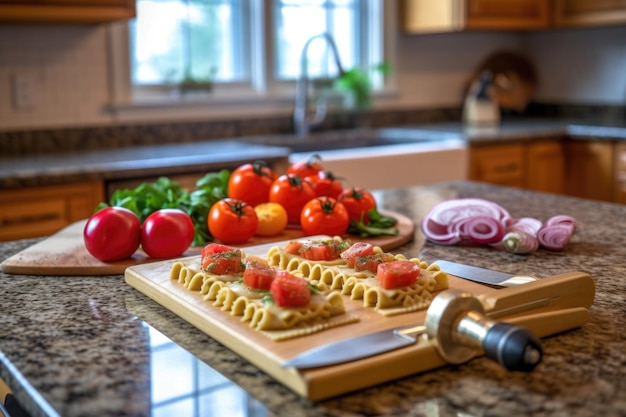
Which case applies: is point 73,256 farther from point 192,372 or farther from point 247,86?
point 247,86

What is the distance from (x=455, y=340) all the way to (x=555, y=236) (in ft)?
2.16

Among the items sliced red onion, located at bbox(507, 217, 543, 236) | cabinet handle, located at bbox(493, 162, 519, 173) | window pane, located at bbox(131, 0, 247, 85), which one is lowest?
cabinet handle, located at bbox(493, 162, 519, 173)

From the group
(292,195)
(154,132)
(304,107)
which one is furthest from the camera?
(304,107)

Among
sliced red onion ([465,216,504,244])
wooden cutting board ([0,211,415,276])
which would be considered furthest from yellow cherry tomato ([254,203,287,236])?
sliced red onion ([465,216,504,244])

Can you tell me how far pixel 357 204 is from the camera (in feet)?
5.27

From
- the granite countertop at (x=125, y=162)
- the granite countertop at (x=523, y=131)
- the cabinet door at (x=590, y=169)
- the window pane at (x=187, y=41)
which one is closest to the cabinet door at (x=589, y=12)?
the granite countertop at (x=523, y=131)

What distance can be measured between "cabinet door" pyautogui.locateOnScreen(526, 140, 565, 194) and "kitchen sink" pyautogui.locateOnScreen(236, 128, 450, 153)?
0.46 metres

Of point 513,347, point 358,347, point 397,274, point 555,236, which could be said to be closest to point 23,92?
point 555,236

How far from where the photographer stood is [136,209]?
1558 millimetres

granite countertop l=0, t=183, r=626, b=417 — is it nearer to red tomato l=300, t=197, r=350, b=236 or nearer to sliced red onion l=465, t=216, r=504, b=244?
sliced red onion l=465, t=216, r=504, b=244

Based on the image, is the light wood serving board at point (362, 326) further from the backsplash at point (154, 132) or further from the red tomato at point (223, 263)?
the backsplash at point (154, 132)

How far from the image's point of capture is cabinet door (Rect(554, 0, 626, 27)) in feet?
12.3

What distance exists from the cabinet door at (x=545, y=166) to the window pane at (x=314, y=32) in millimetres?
1075

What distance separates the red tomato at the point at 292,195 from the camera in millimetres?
1632
